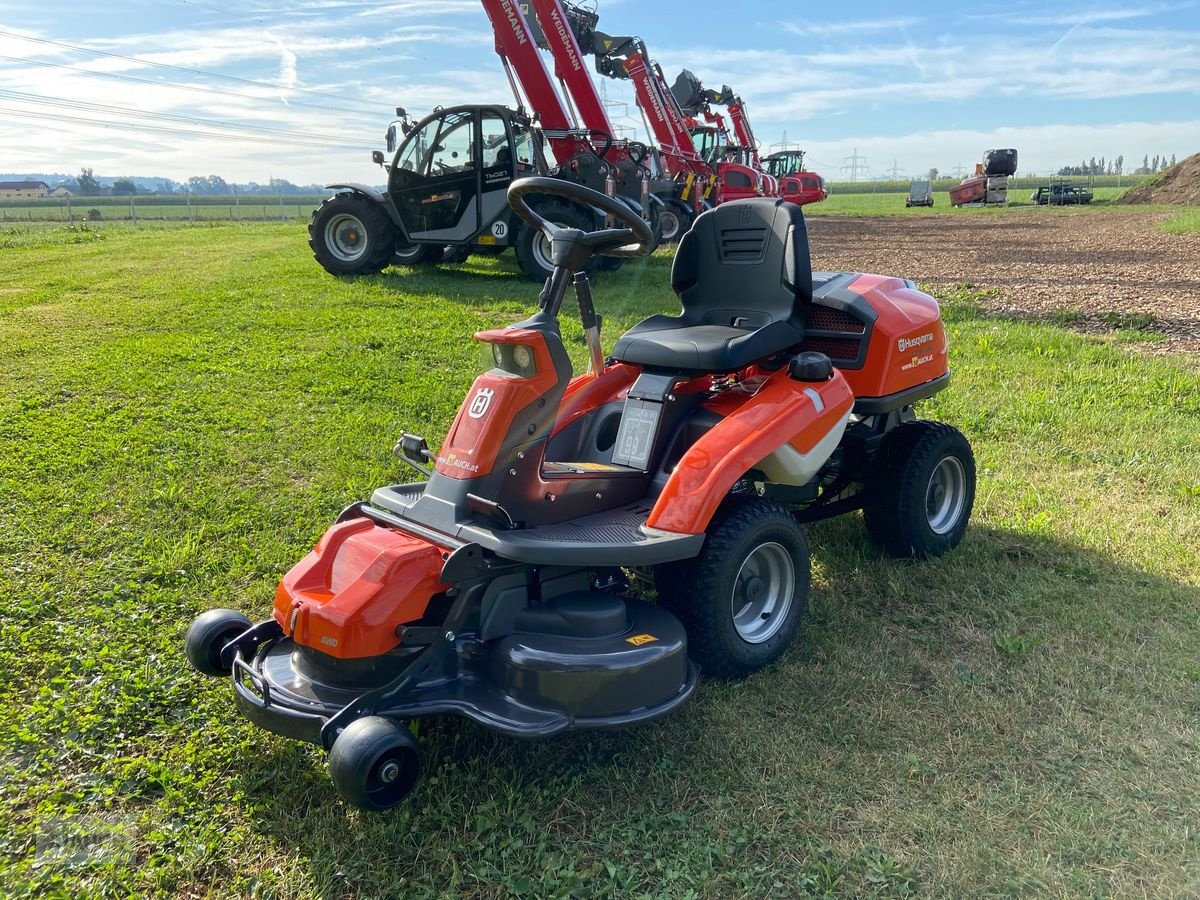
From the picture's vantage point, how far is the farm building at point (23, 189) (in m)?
→ 61.8

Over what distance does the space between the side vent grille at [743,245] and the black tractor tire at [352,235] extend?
8.39 m

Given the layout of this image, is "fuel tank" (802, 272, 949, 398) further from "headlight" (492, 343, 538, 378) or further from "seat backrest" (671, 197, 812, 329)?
"headlight" (492, 343, 538, 378)

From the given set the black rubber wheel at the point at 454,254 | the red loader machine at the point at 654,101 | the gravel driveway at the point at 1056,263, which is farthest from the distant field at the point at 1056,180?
the black rubber wheel at the point at 454,254

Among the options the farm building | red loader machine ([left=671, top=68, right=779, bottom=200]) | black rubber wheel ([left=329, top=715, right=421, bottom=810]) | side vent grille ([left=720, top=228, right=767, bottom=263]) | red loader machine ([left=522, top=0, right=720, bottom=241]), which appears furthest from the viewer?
the farm building

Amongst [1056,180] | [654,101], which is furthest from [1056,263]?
[1056,180]

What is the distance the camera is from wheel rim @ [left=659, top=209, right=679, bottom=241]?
15375mm

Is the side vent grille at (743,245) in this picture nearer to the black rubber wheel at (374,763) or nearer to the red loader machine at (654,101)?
the black rubber wheel at (374,763)

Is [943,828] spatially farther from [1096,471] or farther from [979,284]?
[979,284]

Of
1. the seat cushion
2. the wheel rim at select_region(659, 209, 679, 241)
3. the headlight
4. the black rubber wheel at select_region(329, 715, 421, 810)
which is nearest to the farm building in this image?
the wheel rim at select_region(659, 209, 679, 241)

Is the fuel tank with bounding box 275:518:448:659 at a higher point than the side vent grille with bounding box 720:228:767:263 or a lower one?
lower

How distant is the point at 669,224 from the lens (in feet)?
51.4

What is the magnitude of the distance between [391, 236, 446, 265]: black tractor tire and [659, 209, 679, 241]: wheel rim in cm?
437

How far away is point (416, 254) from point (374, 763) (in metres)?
10.6

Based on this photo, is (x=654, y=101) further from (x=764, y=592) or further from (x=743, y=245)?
(x=764, y=592)
